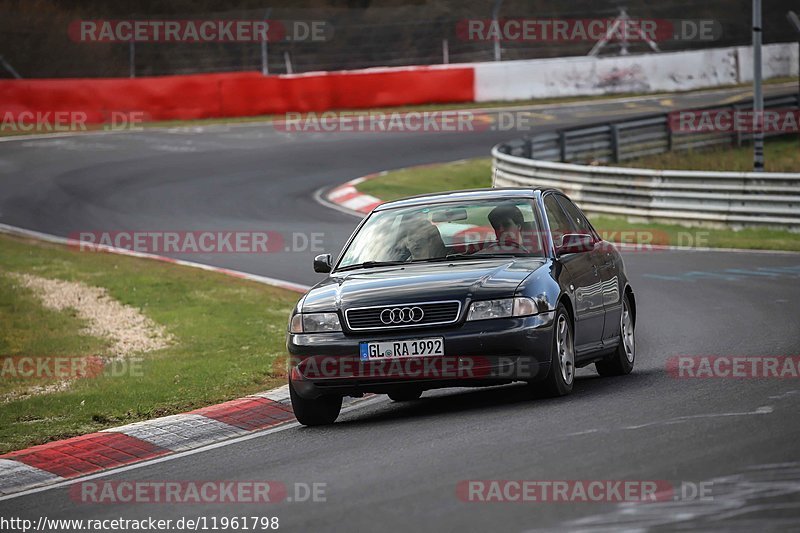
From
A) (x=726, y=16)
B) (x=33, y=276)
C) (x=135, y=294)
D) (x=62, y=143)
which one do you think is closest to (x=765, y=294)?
(x=135, y=294)

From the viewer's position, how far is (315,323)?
9320 millimetres

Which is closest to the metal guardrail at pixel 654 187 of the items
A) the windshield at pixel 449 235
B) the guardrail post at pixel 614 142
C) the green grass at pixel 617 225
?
the green grass at pixel 617 225

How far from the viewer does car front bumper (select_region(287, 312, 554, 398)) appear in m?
8.92

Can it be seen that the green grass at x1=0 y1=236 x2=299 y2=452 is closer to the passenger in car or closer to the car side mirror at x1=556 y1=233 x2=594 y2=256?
the passenger in car

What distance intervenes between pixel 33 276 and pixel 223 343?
17.8 feet

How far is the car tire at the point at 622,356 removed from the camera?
10898 millimetres

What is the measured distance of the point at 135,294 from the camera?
55.0 feet

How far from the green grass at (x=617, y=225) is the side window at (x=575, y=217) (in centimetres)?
1023

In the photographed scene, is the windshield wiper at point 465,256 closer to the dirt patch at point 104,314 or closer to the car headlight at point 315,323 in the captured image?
the car headlight at point 315,323

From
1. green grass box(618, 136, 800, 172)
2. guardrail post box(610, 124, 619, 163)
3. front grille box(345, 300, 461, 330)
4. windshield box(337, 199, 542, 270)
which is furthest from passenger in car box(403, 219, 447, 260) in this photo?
guardrail post box(610, 124, 619, 163)

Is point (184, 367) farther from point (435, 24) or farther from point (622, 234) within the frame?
point (435, 24)

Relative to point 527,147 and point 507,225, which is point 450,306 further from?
point 527,147

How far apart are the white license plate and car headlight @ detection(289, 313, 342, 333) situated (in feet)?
0.92

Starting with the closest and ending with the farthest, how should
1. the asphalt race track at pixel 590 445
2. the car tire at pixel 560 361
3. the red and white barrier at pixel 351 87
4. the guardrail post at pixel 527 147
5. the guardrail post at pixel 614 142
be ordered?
1. the asphalt race track at pixel 590 445
2. the car tire at pixel 560 361
3. the guardrail post at pixel 527 147
4. the guardrail post at pixel 614 142
5. the red and white barrier at pixel 351 87
